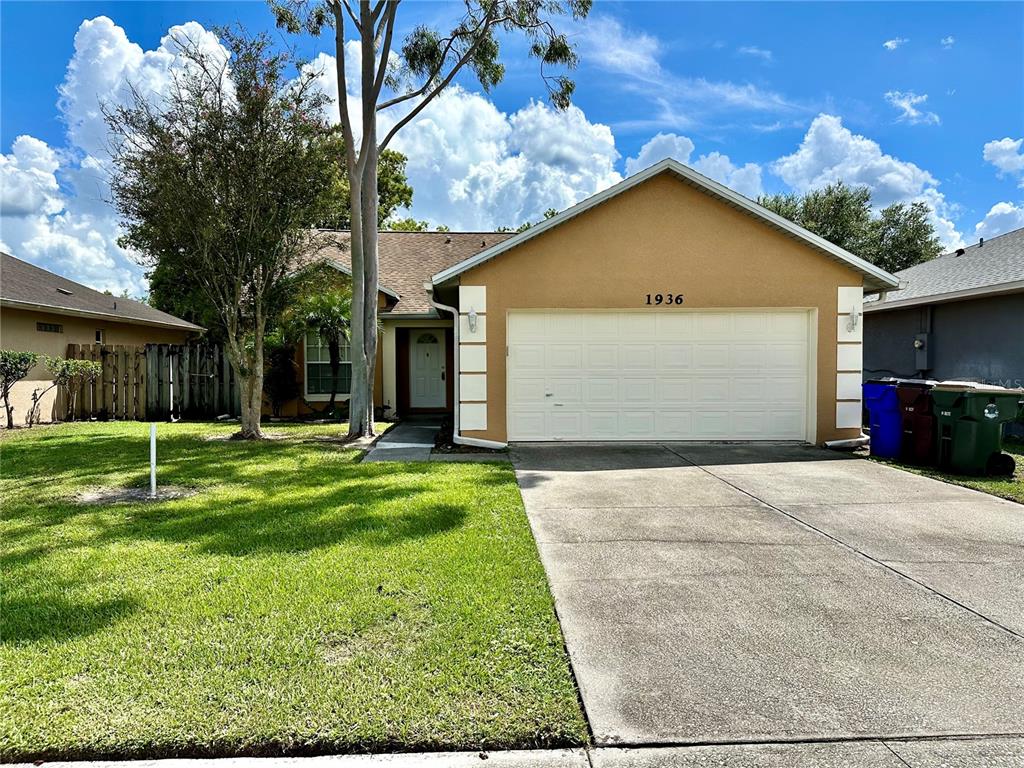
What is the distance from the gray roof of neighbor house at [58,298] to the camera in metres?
12.6

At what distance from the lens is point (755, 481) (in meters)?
7.74

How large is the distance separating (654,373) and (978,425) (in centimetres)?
474

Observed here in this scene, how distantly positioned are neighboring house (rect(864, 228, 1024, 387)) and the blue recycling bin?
Answer: 2421 millimetres

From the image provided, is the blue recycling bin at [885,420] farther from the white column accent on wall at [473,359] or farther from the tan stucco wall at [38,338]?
the tan stucco wall at [38,338]

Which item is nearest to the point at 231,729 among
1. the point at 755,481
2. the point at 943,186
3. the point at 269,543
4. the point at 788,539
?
the point at 269,543

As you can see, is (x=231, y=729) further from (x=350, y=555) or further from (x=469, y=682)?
(x=350, y=555)

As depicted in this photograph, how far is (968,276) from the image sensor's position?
44.1 ft

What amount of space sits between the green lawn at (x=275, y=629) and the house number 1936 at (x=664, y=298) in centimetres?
545

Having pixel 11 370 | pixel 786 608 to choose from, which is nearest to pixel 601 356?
pixel 786 608

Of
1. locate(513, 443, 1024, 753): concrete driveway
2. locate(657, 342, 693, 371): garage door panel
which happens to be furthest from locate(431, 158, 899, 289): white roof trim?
locate(513, 443, 1024, 753): concrete driveway

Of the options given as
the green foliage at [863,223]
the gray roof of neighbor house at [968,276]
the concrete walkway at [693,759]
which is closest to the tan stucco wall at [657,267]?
the gray roof of neighbor house at [968,276]

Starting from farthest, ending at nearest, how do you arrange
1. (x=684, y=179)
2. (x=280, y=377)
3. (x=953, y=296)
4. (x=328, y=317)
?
(x=280, y=377)
(x=328, y=317)
(x=953, y=296)
(x=684, y=179)

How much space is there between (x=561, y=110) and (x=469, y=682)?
1286cm

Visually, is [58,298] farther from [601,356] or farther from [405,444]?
[601,356]
